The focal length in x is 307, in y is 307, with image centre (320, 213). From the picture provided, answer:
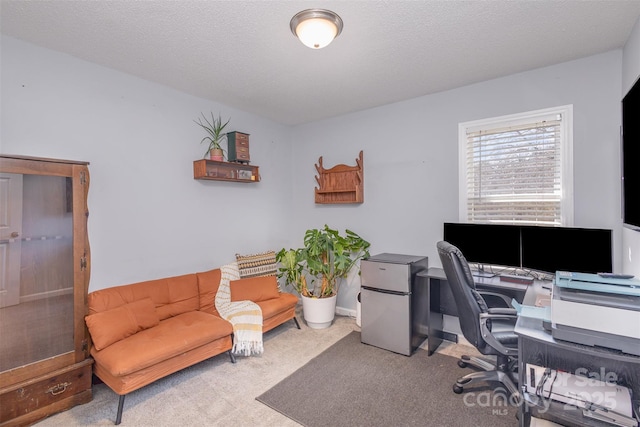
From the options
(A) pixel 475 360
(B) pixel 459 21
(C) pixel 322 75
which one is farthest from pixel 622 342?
(C) pixel 322 75

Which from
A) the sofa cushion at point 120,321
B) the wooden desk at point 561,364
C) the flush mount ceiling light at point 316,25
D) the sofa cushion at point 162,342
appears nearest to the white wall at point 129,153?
the sofa cushion at point 120,321

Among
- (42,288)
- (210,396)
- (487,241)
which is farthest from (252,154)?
(487,241)

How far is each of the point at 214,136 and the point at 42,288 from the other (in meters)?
2.07

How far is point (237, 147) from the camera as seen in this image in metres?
3.47

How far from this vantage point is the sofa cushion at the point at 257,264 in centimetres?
349

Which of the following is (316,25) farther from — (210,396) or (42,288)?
(210,396)

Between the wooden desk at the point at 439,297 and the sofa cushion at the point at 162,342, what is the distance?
1.86m

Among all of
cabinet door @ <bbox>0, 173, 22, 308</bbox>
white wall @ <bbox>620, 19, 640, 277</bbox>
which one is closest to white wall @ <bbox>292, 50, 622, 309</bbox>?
white wall @ <bbox>620, 19, 640, 277</bbox>

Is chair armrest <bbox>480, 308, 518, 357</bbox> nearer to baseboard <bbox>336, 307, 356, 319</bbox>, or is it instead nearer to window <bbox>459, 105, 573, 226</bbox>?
window <bbox>459, 105, 573, 226</bbox>

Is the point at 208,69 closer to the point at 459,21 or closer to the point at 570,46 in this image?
the point at 459,21

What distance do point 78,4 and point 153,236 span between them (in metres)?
1.84

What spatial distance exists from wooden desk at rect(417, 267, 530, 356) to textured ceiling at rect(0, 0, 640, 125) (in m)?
1.85

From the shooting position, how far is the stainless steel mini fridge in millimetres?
2898

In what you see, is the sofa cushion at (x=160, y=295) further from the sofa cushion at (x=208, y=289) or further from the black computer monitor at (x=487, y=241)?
the black computer monitor at (x=487, y=241)
